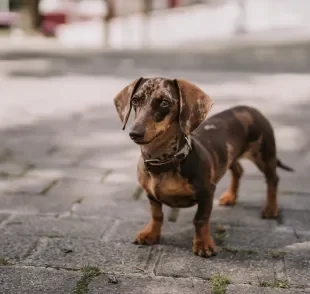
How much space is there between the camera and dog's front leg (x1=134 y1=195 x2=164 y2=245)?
11.7ft

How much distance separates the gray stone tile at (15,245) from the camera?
339 cm

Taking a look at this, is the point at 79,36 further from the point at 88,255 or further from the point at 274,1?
the point at 88,255

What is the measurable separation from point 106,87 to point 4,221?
20.7 ft

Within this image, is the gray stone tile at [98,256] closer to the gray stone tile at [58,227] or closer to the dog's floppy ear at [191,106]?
the gray stone tile at [58,227]

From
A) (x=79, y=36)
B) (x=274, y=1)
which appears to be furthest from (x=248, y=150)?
(x=274, y=1)

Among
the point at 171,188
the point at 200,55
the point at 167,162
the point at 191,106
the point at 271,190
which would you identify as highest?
the point at 191,106

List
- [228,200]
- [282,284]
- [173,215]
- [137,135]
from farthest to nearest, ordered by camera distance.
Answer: [228,200] → [173,215] → [282,284] → [137,135]

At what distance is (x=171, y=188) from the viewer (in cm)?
330

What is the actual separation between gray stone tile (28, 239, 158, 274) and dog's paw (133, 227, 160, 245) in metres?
0.04

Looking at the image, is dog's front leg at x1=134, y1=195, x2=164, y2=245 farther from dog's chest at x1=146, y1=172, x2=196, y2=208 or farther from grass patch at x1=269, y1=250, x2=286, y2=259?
grass patch at x1=269, y1=250, x2=286, y2=259

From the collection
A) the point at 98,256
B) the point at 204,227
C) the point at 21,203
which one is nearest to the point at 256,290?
the point at 204,227

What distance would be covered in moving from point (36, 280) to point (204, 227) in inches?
40.5

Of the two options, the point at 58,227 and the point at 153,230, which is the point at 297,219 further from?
the point at 58,227

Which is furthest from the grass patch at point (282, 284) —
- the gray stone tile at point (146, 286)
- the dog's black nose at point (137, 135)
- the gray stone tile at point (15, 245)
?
the gray stone tile at point (15, 245)
